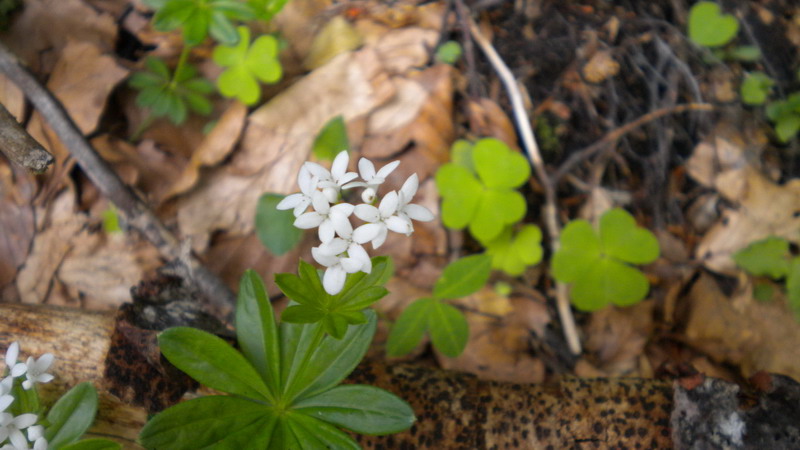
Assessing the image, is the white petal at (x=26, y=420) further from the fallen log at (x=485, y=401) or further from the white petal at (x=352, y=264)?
the white petal at (x=352, y=264)

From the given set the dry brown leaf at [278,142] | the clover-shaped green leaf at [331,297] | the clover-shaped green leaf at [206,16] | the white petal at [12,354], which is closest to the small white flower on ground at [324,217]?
the clover-shaped green leaf at [331,297]

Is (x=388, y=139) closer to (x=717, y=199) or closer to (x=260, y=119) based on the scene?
(x=260, y=119)

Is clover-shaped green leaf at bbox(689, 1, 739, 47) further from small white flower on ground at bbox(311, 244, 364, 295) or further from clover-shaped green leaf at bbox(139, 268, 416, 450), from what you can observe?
small white flower on ground at bbox(311, 244, 364, 295)

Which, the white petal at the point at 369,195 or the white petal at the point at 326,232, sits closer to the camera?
the white petal at the point at 326,232

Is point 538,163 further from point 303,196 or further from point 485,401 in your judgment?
point 303,196

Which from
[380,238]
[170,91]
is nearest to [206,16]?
[170,91]

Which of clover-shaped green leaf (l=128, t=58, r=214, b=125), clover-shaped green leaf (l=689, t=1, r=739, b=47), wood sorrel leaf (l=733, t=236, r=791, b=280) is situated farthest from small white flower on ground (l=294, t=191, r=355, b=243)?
clover-shaped green leaf (l=689, t=1, r=739, b=47)
